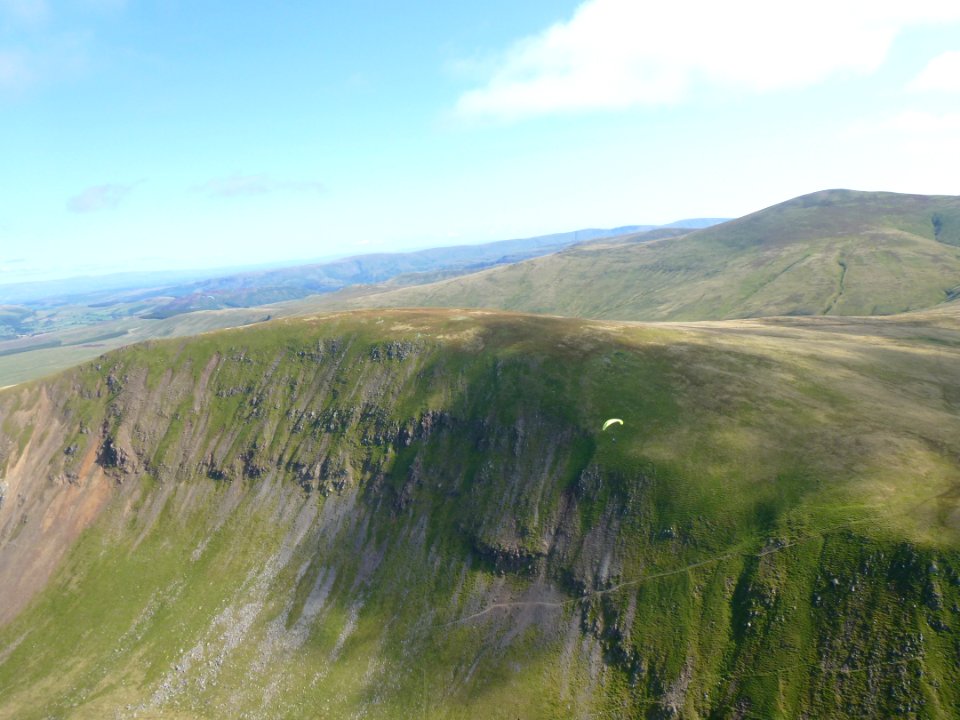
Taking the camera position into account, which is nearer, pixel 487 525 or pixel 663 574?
pixel 663 574

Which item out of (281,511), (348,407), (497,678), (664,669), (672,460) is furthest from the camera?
(348,407)

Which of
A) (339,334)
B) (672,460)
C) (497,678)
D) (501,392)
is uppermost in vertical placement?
(339,334)

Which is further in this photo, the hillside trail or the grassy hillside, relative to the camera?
the hillside trail

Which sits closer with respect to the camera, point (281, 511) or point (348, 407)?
point (281, 511)

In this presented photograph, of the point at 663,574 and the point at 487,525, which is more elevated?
the point at 487,525

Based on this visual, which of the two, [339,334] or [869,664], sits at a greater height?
[339,334]

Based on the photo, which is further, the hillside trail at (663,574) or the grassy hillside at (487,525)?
the hillside trail at (663,574)

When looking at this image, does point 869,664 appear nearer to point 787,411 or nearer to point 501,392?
point 787,411

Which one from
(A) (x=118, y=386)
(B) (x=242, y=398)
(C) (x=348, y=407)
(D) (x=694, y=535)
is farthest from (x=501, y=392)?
(A) (x=118, y=386)
